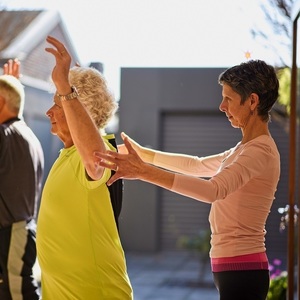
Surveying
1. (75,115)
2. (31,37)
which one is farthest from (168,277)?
(75,115)

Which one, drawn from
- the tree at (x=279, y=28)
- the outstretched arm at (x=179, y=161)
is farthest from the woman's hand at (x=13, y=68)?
the tree at (x=279, y=28)

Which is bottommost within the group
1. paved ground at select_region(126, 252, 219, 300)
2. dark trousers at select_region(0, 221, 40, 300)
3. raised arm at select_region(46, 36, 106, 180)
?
paved ground at select_region(126, 252, 219, 300)

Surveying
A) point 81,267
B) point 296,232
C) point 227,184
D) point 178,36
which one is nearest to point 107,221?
point 81,267

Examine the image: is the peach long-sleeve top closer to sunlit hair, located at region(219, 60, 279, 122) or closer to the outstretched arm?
sunlit hair, located at region(219, 60, 279, 122)

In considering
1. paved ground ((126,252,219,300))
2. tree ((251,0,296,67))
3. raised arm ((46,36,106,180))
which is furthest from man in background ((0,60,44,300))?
paved ground ((126,252,219,300))

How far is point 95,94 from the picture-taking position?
84.7 inches

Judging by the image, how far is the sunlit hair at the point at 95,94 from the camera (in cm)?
215

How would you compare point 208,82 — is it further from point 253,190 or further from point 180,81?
point 253,190

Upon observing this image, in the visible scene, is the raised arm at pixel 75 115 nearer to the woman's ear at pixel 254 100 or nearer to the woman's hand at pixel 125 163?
the woman's hand at pixel 125 163

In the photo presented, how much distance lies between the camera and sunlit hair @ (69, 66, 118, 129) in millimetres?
2146

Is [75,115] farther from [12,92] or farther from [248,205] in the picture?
[12,92]

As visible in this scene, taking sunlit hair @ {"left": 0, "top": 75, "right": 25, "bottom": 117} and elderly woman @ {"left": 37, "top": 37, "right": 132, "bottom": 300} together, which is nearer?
elderly woman @ {"left": 37, "top": 37, "right": 132, "bottom": 300}

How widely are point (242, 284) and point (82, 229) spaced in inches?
17.7

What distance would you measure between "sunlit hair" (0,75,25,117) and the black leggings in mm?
1309
